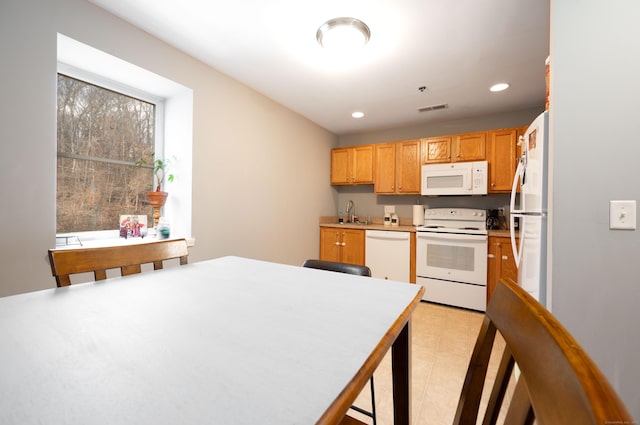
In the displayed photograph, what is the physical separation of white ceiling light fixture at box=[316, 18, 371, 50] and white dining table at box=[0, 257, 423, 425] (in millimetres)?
1732

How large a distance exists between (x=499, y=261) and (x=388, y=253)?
47.8 inches

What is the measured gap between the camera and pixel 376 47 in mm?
2100

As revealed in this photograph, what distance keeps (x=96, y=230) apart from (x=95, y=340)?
1963 millimetres

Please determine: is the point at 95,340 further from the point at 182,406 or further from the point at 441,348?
the point at 441,348

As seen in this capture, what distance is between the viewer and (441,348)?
2184 millimetres

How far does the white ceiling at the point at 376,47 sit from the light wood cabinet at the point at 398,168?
26.0 inches

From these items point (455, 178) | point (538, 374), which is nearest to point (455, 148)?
point (455, 178)

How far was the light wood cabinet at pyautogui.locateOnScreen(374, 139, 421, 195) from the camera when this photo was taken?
3666 millimetres

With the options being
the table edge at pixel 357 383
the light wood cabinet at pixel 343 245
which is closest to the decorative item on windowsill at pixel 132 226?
the table edge at pixel 357 383

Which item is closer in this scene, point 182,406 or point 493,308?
point 182,406

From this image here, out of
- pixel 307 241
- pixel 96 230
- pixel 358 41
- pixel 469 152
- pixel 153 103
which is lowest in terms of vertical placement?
pixel 307 241

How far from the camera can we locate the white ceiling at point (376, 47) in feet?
5.62

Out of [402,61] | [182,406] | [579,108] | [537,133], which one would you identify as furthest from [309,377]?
[402,61]

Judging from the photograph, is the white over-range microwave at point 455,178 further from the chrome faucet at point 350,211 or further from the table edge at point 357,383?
the table edge at point 357,383
